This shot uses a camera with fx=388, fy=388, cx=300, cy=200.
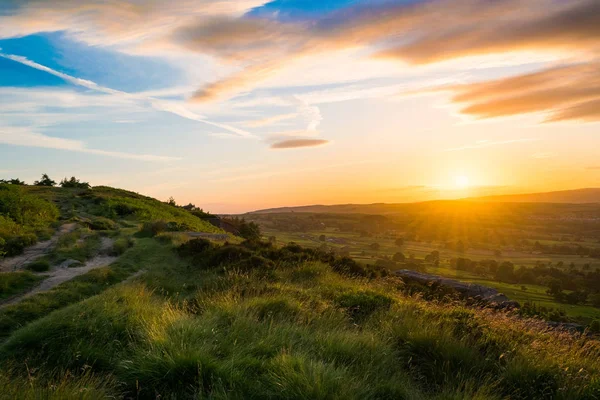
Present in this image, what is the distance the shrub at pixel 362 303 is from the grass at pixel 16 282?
8.69 metres

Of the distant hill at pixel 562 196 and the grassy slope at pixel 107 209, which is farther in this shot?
the distant hill at pixel 562 196

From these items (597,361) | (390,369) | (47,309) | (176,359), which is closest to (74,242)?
(47,309)

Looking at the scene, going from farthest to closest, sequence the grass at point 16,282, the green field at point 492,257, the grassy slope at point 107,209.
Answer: the green field at point 492,257 → the grassy slope at point 107,209 → the grass at point 16,282

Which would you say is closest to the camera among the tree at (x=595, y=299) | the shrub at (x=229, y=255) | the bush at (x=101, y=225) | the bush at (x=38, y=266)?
the bush at (x=38, y=266)

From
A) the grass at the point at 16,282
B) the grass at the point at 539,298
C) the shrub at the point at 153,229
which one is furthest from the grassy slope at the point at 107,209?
the grass at the point at 539,298

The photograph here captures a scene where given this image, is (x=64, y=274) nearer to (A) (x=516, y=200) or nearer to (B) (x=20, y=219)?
(B) (x=20, y=219)

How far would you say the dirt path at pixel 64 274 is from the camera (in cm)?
1029

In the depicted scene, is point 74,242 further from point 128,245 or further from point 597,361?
point 597,361

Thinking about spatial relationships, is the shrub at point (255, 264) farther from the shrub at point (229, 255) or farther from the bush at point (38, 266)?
the bush at point (38, 266)

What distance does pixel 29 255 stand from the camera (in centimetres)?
1446

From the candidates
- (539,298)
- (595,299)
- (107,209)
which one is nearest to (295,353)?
(107,209)

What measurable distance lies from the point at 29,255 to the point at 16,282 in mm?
3952

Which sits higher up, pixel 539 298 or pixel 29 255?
pixel 29 255

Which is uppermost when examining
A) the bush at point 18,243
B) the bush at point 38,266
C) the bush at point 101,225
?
the bush at point 101,225
